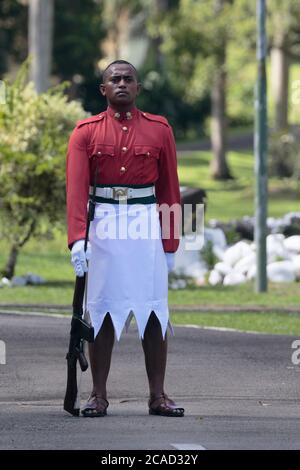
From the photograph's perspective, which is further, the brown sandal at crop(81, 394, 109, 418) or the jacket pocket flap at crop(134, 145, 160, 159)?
the jacket pocket flap at crop(134, 145, 160, 159)

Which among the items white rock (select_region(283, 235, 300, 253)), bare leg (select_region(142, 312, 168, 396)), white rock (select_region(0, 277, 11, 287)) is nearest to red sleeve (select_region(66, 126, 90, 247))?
bare leg (select_region(142, 312, 168, 396))

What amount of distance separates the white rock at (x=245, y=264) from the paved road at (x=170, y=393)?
824cm

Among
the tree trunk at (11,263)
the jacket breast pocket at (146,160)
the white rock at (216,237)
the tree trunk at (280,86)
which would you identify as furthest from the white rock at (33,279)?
the tree trunk at (280,86)

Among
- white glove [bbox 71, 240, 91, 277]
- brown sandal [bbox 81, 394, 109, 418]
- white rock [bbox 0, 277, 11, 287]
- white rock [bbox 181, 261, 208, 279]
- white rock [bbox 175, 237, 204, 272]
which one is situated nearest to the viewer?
white glove [bbox 71, 240, 91, 277]

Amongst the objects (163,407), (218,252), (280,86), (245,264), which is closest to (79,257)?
(163,407)

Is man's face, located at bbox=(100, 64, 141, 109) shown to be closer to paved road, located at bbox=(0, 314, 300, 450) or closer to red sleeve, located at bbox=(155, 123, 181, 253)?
red sleeve, located at bbox=(155, 123, 181, 253)

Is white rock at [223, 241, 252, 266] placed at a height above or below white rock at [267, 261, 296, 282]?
above

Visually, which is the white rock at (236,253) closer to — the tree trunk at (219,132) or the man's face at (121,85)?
the man's face at (121,85)

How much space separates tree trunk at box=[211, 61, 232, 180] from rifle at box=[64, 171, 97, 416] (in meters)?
35.7

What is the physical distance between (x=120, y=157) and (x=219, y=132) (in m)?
37.0

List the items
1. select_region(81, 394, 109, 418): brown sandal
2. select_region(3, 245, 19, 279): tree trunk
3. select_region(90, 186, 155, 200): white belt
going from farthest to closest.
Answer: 1. select_region(3, 245, 19, 279): tree trunk
2. select_region(90, 186, 155, 200): white belt
3. select_region(81, 394, 109, 418): brown sandal

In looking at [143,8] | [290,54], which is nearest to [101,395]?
[290,54]

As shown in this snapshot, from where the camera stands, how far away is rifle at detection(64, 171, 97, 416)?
9.14 m

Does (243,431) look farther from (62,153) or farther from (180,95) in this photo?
(180,95)
